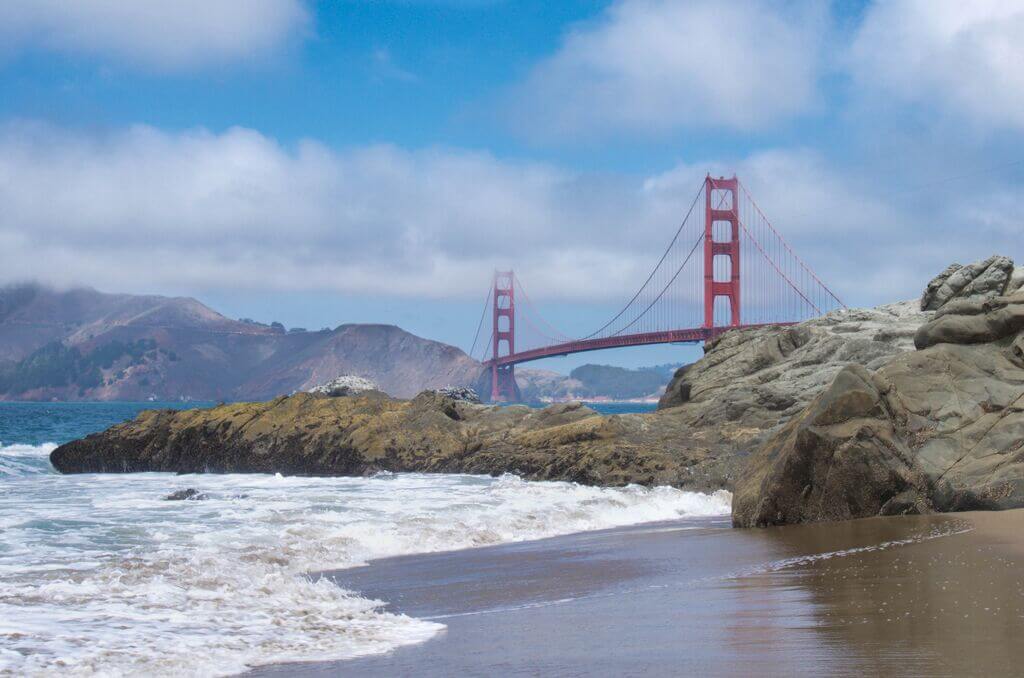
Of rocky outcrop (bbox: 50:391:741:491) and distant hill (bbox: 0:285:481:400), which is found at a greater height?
distant hill (bbox: 0:285:481:400)

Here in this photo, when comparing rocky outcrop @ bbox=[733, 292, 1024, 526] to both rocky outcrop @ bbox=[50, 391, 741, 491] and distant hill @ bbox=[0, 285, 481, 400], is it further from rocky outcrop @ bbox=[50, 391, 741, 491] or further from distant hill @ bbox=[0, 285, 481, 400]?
distant hill @ bbox=[0, 285, 481, 400]

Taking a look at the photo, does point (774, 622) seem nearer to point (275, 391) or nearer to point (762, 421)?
point (762, 421)

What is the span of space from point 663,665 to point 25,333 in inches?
7735

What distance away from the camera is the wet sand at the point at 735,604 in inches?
163

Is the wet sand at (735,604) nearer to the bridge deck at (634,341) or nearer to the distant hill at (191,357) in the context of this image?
the bridge deck at (634,341)

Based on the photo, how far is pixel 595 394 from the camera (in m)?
174

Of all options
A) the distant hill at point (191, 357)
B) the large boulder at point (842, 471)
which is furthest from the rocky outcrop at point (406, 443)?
the distant hill at point (191, 357)

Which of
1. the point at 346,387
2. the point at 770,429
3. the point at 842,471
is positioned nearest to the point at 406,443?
the point at 770,429

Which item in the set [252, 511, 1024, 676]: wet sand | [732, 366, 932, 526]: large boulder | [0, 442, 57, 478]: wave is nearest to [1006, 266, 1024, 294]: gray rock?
[732, 366, 932, 526]: large boulder

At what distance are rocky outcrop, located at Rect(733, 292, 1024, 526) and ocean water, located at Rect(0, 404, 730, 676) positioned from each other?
8.85 feet

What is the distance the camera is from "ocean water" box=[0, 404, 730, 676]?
5.17 metres

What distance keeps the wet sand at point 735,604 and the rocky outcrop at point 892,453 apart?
16.7 inches

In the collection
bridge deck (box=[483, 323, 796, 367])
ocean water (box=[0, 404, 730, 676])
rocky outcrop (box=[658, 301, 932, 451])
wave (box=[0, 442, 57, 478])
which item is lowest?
ocean water (box=[0, 404, 730, 676])

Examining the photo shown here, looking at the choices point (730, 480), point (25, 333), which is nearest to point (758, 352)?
point (730, 480)
